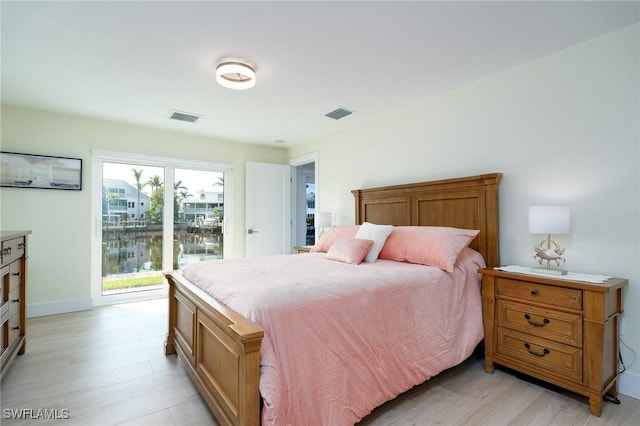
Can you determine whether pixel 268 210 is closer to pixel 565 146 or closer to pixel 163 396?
pixel 163 396

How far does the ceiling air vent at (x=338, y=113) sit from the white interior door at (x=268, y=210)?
5.74 ft

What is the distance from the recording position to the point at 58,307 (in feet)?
12.1

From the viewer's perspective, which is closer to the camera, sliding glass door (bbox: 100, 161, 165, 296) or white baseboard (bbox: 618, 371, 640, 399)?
white baseboard (bbox: 618, 371, 640, 399)

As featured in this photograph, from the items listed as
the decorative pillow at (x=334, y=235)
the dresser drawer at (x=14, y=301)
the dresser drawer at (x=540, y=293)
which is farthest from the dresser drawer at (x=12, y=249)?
the dresser drawer at (x=540, y=293)

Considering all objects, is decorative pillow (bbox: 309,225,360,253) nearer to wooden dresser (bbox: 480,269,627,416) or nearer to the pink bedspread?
the pink bedspread

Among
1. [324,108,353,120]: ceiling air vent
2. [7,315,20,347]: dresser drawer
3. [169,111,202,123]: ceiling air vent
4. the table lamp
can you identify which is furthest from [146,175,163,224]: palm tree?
the table lamp

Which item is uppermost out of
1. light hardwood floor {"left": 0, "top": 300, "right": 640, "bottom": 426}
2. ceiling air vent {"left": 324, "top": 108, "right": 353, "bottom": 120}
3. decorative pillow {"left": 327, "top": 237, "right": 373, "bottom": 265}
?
ceiling air vent {"left": 324, "top": 108, "right": 353, "bottom": 120}

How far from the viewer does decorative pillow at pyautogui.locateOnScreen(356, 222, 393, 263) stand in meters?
2.66

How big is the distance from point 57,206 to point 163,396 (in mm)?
3030

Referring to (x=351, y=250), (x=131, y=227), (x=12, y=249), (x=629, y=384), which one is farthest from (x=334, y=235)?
(x=131, y=227)

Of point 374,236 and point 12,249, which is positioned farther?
point 374,236

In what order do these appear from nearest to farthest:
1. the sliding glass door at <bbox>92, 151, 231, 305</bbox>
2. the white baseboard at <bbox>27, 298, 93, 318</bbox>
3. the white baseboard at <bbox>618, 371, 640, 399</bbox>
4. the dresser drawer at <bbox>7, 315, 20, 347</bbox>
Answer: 1. the white baseboard at <bbox>618, 371, 640, 399</bbox>
2. the dresser drawer at <bbox>7, 315, 20, 347</bbox>
3. the white baseboard at <bbox>27, 298, 93, 318</bbox>
4. the sliding glass door at <bbox>92, 151, 231, 305</bbox>

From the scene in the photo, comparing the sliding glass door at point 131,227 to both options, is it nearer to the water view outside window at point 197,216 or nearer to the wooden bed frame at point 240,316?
the water view outside window at point 197,216

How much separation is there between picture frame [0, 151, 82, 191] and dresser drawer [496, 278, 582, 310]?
15.2 ft
